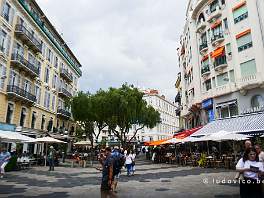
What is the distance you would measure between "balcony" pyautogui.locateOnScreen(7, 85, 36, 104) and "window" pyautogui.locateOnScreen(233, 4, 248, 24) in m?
23.4

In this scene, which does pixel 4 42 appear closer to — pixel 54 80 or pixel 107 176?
pixel 54 80

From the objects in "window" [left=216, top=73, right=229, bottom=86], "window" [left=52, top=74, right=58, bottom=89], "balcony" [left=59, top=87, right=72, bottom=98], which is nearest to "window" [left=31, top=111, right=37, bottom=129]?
"window" [left=52, top=74, right=58, bottom=89]

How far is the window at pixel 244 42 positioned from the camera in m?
24.4

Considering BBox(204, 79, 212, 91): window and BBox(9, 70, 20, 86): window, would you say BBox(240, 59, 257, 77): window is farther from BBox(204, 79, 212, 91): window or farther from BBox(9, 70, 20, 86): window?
BBox(9, 70, 20, 86): window

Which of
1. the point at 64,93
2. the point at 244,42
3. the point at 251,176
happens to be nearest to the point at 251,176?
the point at 251,176

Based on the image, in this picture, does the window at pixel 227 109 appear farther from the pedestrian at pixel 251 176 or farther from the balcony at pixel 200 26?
the pedestrian at pixel 251 176

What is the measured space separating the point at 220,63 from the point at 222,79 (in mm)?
1701

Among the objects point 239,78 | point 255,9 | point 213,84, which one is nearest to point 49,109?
point 213,84

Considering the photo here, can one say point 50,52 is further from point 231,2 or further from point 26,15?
point 231,2

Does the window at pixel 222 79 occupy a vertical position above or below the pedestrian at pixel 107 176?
above

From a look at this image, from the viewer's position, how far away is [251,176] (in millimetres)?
5449

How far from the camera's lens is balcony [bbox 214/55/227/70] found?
87.7 feet

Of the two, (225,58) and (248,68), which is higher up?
(225,58)

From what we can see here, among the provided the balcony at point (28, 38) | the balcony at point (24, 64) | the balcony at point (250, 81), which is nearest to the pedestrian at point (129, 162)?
the balcony at point (250, 81)
